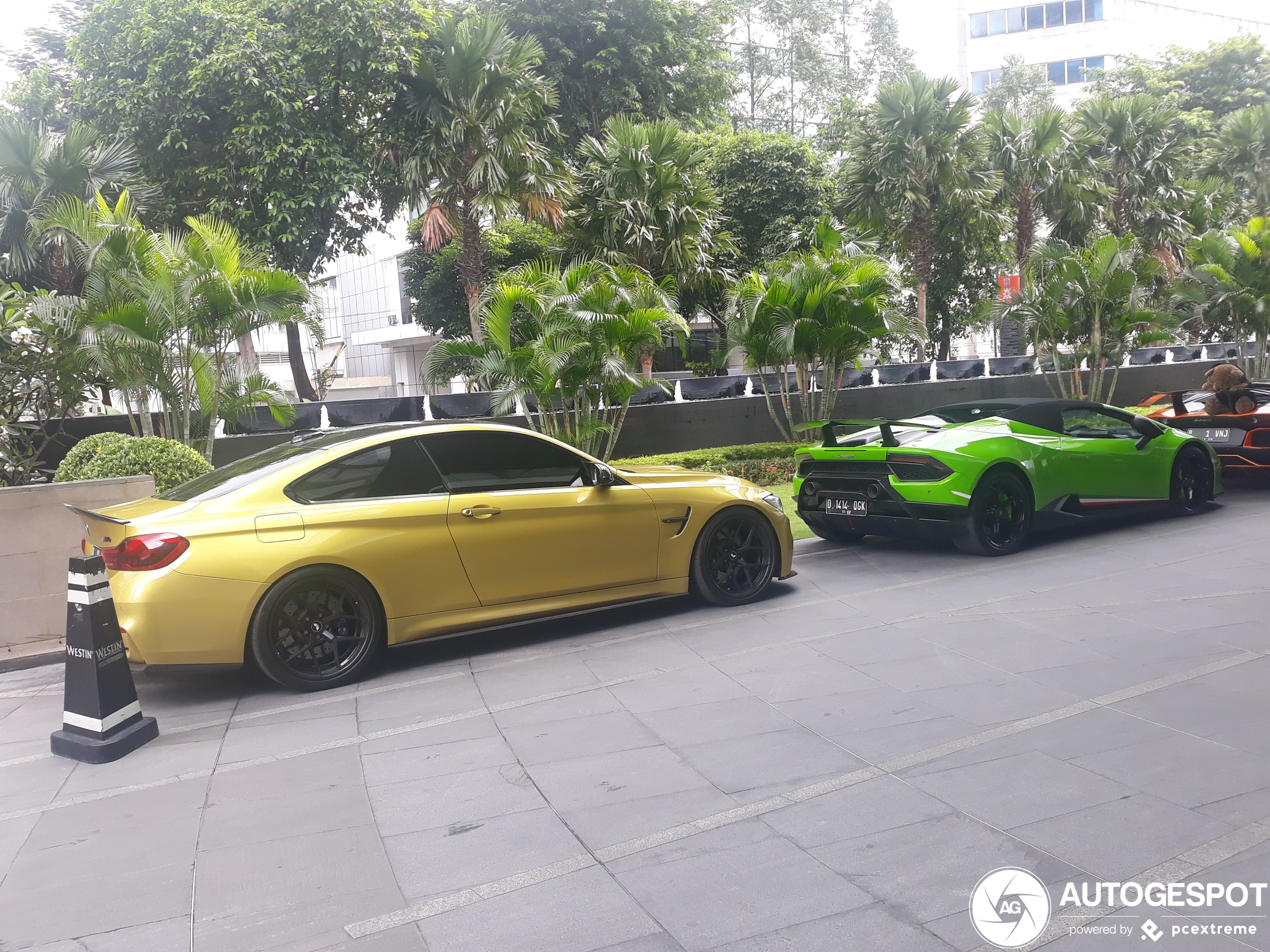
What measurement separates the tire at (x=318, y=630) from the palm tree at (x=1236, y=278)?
866 inches

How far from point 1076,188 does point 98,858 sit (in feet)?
95.2

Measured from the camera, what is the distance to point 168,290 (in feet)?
31.7

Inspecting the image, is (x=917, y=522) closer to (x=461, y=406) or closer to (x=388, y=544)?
(x=388, y=544)

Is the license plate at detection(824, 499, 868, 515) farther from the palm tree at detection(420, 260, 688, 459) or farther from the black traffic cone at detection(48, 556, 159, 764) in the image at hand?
the black traffic cone at detection(48, 556, 159, 764)

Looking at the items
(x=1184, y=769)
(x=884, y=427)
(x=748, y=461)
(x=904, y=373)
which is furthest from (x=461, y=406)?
(x=1184, y=769)

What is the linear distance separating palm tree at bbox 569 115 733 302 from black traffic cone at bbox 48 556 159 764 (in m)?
16.0

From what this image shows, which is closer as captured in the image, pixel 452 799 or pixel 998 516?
pixel 452 799

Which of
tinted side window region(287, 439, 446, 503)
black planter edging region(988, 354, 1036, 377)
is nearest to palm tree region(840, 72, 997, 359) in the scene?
black planter edging region(988, 354, 1036, 377)

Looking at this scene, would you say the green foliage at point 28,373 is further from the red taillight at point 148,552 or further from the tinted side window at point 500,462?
the tinted side window at point 500,462

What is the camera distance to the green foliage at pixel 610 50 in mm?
27641

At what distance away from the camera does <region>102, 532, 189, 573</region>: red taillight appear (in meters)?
5.22

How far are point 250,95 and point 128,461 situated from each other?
15.3 meters

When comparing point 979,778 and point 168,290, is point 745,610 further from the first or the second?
point 168,290

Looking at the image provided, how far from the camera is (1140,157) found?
28.9 meters
